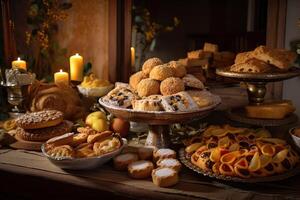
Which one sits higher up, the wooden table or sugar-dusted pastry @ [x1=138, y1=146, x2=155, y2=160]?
sugar-dusted pastry @ [x1=138, y1=146, x2=155, y2=160]

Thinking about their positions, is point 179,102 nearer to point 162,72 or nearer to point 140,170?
point 162,72

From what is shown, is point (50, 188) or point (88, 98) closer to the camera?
point (50, 188)

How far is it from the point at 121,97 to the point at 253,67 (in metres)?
0.52

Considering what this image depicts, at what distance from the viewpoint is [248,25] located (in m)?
1.68

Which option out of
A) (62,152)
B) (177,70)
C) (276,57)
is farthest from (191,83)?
(62,152)

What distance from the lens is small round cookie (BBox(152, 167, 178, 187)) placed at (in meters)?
1.16

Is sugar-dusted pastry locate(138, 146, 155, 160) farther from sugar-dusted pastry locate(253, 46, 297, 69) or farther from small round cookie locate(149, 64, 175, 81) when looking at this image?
sugar-dusted pastry locate(253, 46, 297, 69)

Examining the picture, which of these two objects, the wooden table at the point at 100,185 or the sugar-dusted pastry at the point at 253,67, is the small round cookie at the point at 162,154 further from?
the sugar-dusted pastry at the point at 253,67

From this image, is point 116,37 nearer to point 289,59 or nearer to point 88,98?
point 88,98

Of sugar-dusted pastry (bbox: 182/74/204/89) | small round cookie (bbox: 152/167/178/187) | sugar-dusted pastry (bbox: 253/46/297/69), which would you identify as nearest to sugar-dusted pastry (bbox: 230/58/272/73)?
sugar-dusted pastry (bbox: 253/46/297/69)

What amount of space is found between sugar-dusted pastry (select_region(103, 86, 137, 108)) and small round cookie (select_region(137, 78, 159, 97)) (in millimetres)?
→ 33

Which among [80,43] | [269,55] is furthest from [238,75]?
[80,43]

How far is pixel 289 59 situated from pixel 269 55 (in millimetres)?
78

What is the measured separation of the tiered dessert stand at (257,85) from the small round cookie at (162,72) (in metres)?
0.21
